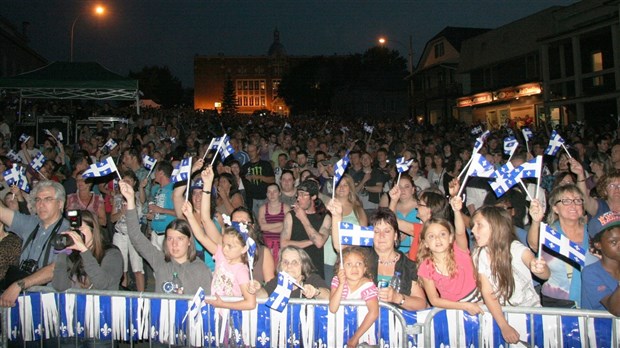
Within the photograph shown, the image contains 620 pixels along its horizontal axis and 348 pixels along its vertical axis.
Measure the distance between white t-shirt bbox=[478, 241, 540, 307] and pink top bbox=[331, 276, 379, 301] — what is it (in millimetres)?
886

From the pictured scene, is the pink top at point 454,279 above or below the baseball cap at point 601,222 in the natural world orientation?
below

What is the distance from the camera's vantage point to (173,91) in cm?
10519

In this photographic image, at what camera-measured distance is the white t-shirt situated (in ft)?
13.7

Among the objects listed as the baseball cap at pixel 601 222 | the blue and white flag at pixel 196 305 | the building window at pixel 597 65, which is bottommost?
the blue and white flag at pixel 196 305

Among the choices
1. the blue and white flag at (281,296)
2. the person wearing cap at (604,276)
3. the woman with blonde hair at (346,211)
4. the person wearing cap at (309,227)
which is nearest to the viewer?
the person wearing cap at (604,276)

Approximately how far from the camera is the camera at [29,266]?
4.64 metres

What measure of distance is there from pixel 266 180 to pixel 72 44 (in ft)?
57.0

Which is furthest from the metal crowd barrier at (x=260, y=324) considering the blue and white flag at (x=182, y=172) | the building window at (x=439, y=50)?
the building window at (x=439, y=50)

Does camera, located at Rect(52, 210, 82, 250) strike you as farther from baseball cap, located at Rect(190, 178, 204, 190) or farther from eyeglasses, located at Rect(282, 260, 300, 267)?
baseball cap, located at Rect(190, 178, 204, 190)

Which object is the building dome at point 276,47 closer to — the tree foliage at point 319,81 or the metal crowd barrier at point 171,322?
the tree foliage at point 319,81

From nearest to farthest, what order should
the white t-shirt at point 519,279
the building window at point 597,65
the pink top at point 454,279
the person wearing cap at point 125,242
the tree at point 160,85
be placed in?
the white t-shirt at point 519,279 → the pink top at point 454,279 → the person wearing cap at point 125,242 → the building window at point 597,65 → the tree at point 160,85

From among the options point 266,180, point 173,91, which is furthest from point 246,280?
point 173,91

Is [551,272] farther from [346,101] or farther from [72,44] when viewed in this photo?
[346,101]

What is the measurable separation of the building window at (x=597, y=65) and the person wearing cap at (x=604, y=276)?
26718 millimetres
